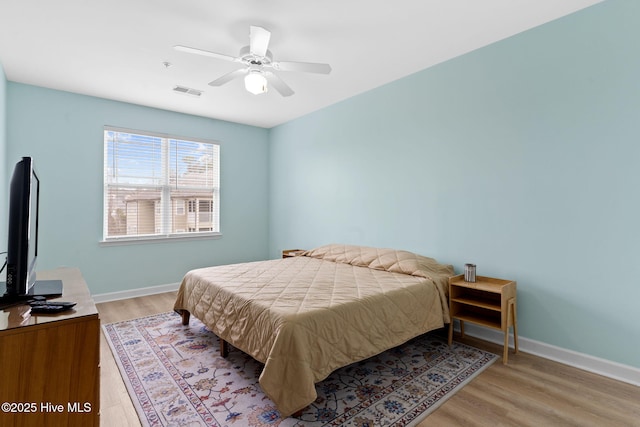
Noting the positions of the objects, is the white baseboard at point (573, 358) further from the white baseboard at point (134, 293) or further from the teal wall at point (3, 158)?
the teal wall at point (3, 158)

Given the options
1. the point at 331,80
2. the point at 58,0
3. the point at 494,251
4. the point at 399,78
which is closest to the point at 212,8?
the point at 58,0

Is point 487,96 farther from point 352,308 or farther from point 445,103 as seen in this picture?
point 352,308

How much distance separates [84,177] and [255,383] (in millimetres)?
3488

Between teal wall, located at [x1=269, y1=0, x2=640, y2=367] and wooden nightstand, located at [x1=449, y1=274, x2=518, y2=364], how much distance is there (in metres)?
0.17

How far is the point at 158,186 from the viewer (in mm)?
4602

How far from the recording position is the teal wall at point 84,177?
369cm

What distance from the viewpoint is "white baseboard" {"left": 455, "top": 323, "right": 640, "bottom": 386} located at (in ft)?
7.23

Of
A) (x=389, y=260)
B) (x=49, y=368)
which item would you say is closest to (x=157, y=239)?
(x=389, y=260)

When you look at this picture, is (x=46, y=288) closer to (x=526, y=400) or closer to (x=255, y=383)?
(x=255, y=383)

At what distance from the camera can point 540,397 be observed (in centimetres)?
204

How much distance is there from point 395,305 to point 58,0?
10.6 ft

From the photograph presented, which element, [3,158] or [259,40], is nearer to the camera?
[259,40]

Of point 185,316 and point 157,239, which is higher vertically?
point 157,239

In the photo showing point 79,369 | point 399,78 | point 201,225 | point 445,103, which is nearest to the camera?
point 79,369
